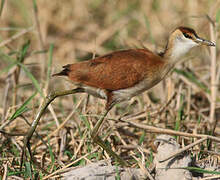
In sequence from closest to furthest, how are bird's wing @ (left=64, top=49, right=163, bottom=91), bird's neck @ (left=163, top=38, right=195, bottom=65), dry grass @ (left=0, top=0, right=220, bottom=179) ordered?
bird's wing @ (left=64, top=49, right=163, bottom=91), bird's neck @ (left=163, top=38, right=195, bottom=65), dry grass @ (left=0, top=0, right=220, bottom=179)

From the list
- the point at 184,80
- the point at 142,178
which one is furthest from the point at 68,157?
the point at 184,80

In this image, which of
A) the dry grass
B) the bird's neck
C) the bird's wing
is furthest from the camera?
the dry grass

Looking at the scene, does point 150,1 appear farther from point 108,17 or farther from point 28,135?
point 28,135

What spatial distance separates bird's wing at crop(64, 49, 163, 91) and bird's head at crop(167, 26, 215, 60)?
165 millimetres

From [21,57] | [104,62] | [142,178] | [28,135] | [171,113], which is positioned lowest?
[142,178]

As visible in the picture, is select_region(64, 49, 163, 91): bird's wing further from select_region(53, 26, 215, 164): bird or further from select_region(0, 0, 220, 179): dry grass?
select_region(0, 0, 220, 179): dry grass

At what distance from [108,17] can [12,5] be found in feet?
4.47

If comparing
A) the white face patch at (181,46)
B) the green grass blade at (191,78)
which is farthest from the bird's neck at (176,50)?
the green grass blade at (191,78)

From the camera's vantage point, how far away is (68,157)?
291 cm

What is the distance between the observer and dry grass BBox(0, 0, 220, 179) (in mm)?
2838

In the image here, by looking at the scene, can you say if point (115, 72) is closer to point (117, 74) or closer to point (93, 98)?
point (117, 74)

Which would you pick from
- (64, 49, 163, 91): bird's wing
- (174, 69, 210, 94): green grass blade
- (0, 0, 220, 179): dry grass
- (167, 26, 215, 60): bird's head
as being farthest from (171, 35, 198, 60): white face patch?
(174, 69, 210, 94): green grass blade

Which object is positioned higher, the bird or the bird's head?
the bird's head

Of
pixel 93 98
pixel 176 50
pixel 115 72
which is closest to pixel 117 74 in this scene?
pixel 115 72
